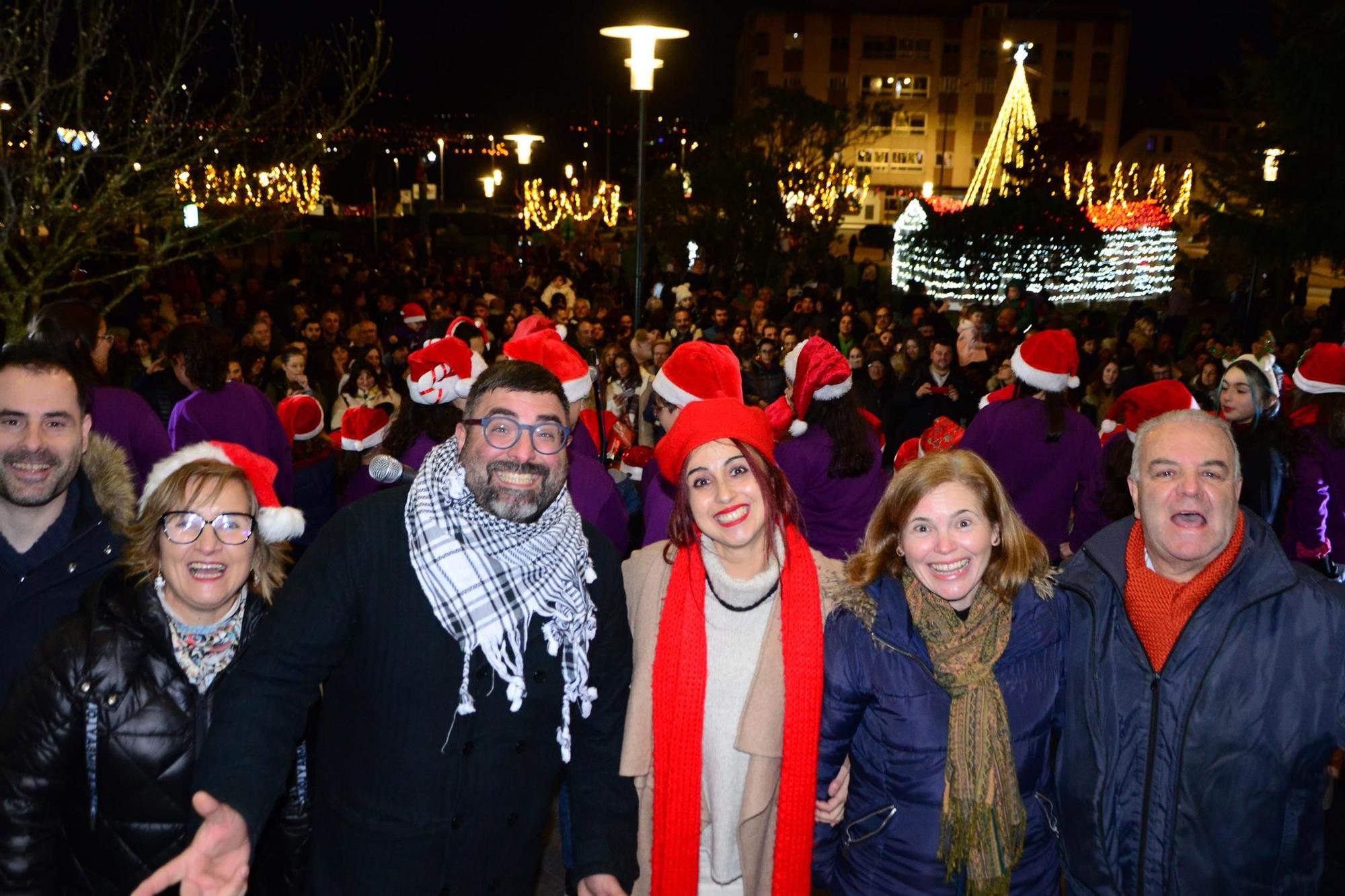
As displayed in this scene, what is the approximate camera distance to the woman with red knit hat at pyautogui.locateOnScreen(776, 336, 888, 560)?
215 inches

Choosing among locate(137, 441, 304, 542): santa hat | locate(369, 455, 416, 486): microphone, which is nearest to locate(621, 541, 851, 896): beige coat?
locate(369, 455, 416, 486): microphone

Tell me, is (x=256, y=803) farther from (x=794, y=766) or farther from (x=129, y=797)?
(x=794, y=766)

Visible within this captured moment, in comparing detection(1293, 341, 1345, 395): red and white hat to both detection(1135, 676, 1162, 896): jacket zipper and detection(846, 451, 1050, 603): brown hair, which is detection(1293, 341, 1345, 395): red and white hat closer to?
detection(846, 451, 1050, 603): brown hair

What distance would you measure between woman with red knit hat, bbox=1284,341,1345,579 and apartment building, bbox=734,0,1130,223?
66.0 m

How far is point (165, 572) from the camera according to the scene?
2832 millimetres

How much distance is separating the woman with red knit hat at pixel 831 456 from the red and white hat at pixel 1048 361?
4.07 ft

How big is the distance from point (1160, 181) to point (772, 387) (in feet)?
91.5

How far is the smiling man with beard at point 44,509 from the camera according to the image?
3115 mm

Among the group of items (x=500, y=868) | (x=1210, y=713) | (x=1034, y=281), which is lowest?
(x=500, y=868)

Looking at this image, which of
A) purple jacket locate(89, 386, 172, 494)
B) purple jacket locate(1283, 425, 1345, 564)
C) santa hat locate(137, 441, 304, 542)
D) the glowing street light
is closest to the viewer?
santa hat locate(137, 441, 304, 542)

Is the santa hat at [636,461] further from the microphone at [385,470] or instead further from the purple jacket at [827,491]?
the microphone at [385,470]

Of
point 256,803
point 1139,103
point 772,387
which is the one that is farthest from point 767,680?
point 1139,103

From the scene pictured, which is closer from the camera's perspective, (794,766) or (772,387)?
(794,766)

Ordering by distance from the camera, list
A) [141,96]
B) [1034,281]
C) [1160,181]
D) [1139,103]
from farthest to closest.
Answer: [1139,103] → [1160,181] → [1034,281] → [141,96]
